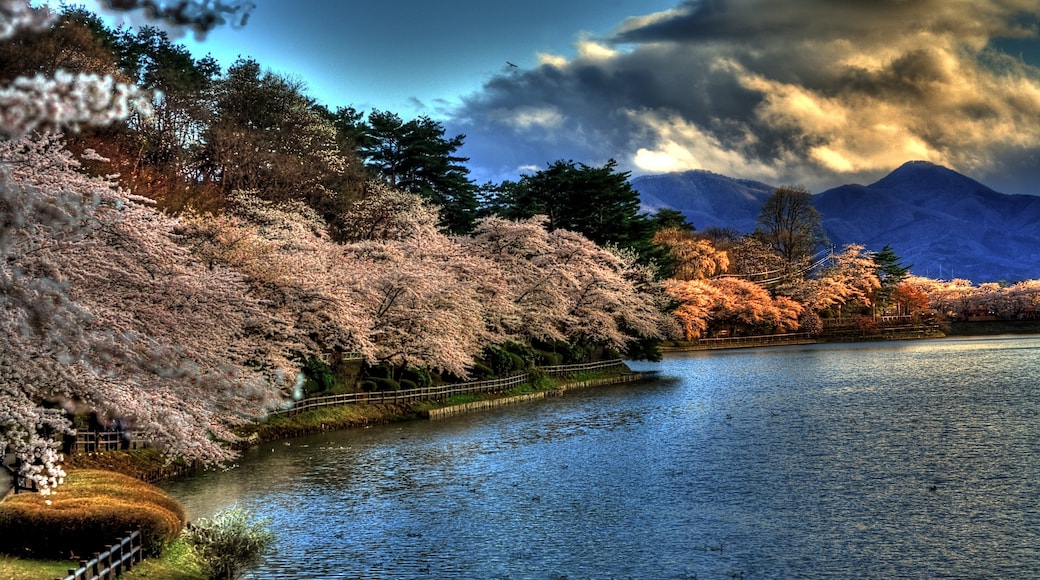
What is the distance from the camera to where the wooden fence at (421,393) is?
43.5 m

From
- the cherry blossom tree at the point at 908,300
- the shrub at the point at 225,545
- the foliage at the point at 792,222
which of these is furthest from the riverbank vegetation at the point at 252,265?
the cherry blossom tree at the point at 908,300

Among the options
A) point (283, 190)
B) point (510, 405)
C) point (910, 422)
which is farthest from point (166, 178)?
point (910, 422)

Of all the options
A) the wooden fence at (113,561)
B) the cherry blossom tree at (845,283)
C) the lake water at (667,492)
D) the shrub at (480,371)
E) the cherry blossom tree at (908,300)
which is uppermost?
the cherry blossom tree at (845,283)

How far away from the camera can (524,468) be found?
3158cm

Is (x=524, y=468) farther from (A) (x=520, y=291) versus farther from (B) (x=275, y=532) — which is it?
(A) (x=520, y=291)

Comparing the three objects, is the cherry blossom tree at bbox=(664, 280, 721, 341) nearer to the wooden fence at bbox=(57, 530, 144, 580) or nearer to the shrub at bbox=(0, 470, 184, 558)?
the shrub at bbox=(0, 470, 184, 558)

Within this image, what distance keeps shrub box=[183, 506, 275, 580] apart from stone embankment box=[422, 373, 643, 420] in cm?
2971

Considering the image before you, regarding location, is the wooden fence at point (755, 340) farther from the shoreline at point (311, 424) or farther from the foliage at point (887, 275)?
the shoreline at point (311, 424)

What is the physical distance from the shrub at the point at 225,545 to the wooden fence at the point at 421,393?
20313mm

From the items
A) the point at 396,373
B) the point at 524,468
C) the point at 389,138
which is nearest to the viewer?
the point at 524,468

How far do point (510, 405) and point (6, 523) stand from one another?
129ft

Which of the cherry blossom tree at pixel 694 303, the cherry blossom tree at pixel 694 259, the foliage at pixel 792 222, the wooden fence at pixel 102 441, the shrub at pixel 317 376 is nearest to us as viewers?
the wooden fence at pixel 102 441

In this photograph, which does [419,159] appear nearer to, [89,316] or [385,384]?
[385,384]

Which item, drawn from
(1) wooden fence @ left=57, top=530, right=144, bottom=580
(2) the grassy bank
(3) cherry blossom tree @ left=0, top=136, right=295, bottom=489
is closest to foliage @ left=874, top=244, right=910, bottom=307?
(2) the grassy bank
